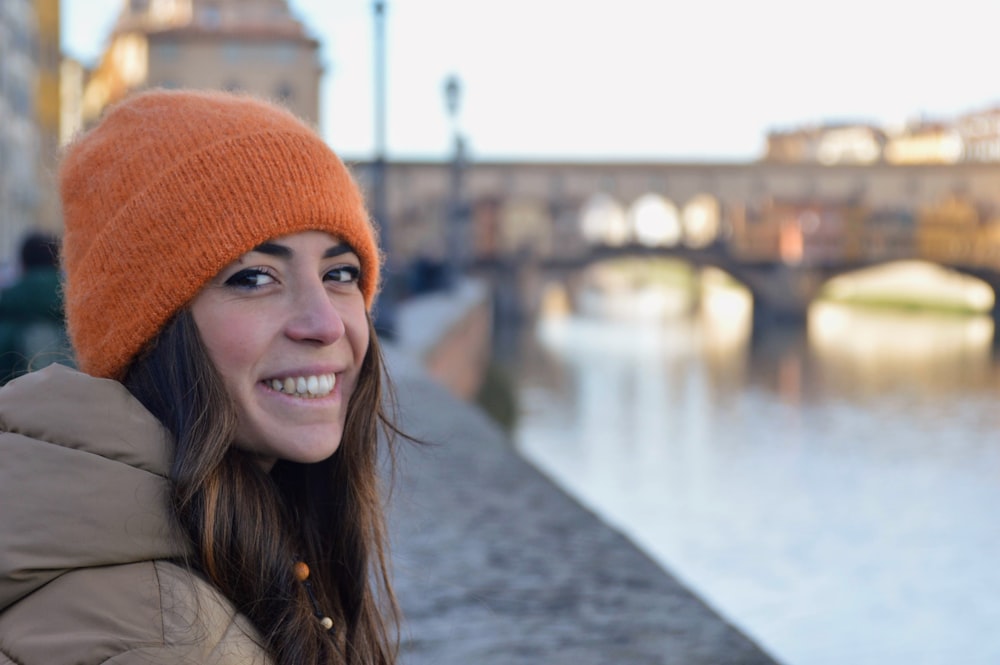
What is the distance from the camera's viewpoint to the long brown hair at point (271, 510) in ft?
4.06

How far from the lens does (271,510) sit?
1339mm

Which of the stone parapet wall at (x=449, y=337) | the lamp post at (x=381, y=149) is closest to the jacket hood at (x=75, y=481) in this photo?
the stone parapet wall at (x=449, y=337)

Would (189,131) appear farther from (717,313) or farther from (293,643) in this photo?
(717,313)

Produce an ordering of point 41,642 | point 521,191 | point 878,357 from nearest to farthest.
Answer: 1. point 41,642
2. point 878,357
3. point 521,191

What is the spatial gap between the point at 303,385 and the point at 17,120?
25.4 meters

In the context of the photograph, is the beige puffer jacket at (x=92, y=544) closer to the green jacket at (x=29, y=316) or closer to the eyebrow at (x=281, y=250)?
the eyebrow at (x=281, y=250)

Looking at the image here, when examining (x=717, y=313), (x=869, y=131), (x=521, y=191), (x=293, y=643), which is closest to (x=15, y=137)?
(x=293, y=643)

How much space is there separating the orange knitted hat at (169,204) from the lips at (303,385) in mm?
123

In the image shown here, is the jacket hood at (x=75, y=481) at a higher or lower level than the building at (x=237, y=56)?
lower

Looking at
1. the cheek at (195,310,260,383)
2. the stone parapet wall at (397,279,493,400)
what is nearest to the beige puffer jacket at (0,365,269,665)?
the cheek at (195,310,260,383)

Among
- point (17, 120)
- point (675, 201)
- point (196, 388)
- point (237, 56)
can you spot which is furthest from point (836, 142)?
point (196, 388)

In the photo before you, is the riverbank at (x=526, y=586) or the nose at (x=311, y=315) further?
the riverbank at (x=526, y=586)

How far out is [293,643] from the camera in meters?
1.29

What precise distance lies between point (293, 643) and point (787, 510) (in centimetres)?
1218
